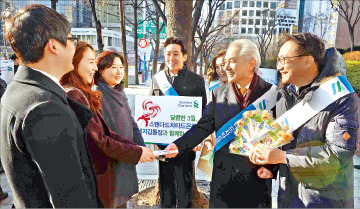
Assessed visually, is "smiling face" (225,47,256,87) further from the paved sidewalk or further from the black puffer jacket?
the paved sidewalk

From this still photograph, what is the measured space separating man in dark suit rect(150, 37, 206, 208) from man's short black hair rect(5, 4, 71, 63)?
217cm

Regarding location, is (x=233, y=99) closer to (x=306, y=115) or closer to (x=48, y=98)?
(x=306, y=115)

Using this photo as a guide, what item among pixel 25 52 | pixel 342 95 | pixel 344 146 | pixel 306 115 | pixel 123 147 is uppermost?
pixel 25 52

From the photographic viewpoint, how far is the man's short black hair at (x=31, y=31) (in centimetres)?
114

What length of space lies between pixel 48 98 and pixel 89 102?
0.95m

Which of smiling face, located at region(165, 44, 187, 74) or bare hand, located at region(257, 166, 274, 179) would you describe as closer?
bare hand, located at region(257, 166, 274, 179)

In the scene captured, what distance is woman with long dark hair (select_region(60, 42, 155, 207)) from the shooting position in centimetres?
200

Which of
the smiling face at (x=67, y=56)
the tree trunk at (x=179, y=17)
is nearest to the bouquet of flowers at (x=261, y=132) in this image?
the smiling face at (x=67, y=56)

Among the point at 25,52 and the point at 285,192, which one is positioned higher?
the point at 25,52

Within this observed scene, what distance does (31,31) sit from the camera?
45.0 inches

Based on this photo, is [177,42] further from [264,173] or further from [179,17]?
[264,173]

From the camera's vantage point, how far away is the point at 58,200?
43.7 inches

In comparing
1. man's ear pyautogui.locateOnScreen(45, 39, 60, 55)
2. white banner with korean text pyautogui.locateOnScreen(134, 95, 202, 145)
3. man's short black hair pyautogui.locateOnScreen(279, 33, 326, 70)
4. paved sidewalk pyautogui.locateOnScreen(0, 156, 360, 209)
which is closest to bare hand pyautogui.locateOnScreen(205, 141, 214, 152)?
white banner with korean text pyautogui.locateOnScreen(134, 95, 202, 145)

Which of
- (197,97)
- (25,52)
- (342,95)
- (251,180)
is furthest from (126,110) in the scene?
(342,95)
